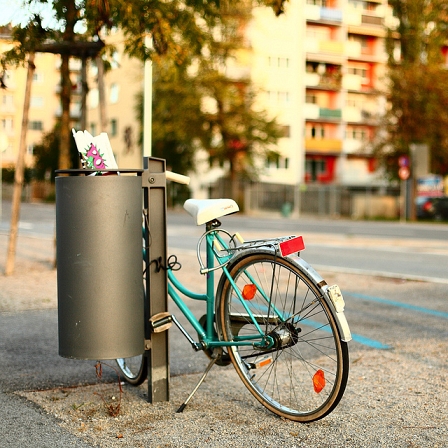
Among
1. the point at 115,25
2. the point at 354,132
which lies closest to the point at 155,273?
the point at 115,25

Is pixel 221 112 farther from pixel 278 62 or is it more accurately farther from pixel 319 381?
pixel 319 381

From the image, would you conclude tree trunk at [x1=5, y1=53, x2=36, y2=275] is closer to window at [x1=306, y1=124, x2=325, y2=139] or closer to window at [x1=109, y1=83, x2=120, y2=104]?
window at [x1=306, y1=124, x2=325, y2=139]

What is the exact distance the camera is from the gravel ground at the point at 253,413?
12.6ft

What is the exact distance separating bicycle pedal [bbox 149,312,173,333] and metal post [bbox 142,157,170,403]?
4 centimetres

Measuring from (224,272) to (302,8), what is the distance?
61.5 m

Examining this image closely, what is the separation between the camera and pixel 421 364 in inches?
216

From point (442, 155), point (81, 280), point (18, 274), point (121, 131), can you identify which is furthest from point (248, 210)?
point (81, 280)

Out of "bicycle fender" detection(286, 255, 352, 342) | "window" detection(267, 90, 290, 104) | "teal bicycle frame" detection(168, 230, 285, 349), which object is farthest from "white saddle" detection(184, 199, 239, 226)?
"window" detection(267, 90, 290, 104)

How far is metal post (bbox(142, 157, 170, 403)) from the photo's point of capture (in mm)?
4465

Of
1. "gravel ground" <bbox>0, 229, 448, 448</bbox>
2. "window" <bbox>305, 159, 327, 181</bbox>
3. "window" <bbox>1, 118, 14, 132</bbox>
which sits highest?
"window" <bbox>1, 118, 14, 132</bbox>

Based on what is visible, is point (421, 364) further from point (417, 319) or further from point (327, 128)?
point (327, 128)

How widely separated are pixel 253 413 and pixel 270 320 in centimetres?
52

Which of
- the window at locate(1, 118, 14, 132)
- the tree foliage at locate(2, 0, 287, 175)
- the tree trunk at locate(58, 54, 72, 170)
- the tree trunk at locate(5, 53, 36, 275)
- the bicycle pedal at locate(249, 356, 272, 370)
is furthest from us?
the window at locate(1, 118, 14, 132)

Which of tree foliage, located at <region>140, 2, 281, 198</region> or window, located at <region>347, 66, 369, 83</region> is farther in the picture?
window, located at <region>347, 66, 369, 83</region>
